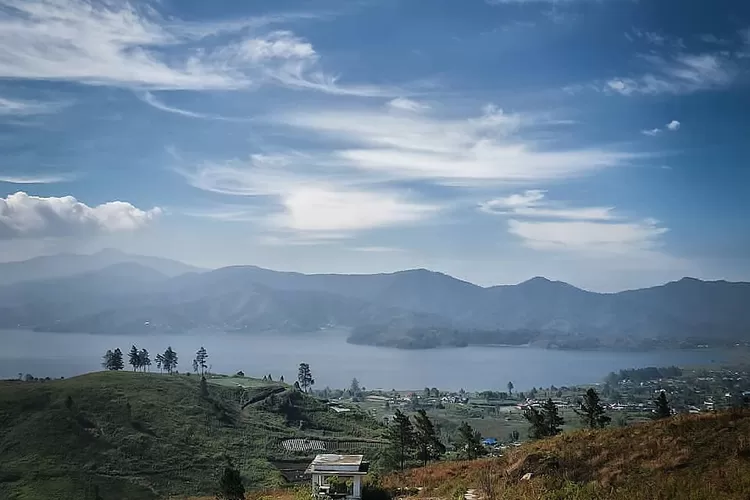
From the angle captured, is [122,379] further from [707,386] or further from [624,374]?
[624,374]

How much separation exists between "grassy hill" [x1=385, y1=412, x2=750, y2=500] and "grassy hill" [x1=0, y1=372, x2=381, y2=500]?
24019 millimetres

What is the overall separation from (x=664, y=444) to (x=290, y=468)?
107ft

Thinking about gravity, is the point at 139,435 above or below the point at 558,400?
above

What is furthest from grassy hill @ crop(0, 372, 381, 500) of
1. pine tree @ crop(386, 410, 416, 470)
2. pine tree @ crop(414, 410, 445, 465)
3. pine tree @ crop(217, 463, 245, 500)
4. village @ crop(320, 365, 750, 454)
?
pine tree @ crop(217, 463, 245, 500)

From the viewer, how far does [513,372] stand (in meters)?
196

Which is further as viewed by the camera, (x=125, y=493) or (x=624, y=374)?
(x=624, y=374)

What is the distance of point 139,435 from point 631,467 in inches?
1556

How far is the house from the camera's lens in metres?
13.3

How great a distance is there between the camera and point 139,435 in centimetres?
4434

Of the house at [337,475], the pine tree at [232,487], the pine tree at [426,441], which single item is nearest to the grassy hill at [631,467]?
the house at [337,475]

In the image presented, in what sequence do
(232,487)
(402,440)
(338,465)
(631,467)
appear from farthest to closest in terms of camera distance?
(402,440) < (232,487) < (338,465) < (631,467)

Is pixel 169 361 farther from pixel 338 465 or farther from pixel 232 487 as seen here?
pixel 338 465

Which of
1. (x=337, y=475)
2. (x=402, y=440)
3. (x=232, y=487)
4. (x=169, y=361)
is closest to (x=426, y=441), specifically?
(x=402, y=440)

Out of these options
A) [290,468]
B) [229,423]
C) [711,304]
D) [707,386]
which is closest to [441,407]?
[707,386]
